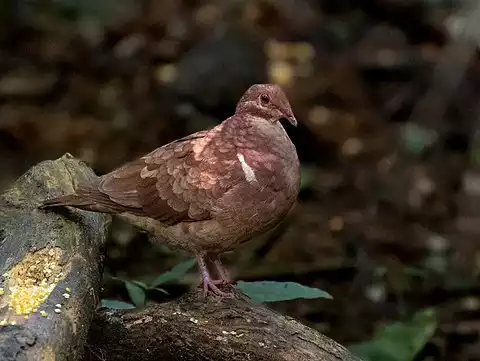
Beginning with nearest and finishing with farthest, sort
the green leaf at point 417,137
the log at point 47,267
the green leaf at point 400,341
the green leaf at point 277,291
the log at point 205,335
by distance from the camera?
the log at point 47,267 → the log at point 205,335 → the green leaf at point 277,291 → the green leaf at point 400,341 → the green leaf at point 417,137

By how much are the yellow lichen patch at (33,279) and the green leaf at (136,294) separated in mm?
867

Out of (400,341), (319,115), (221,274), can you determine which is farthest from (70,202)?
(319,115)

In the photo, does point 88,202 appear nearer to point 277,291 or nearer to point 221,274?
point 221,274

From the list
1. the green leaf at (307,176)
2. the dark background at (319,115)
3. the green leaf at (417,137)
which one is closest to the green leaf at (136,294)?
the dark background at (319,115)

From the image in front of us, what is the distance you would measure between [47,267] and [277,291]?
3.48ft

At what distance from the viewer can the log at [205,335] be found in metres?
3.29

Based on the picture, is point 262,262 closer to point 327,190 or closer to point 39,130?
point 327,190

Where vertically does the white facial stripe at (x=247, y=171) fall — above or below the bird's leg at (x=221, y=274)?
above

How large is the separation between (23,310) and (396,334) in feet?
8.08

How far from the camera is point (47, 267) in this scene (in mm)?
3230

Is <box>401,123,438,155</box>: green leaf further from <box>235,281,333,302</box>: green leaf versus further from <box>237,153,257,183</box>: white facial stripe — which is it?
<box>237,153,257,183</box>: white facial stripe

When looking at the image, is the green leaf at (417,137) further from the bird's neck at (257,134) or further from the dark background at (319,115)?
the bird's neck at (257,134)

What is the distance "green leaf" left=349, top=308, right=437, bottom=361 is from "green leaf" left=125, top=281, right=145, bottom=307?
1.12 m

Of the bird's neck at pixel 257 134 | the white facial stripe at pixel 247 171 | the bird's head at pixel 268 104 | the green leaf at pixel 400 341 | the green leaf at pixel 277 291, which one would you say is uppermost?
the bird's head at pixel 268 104
